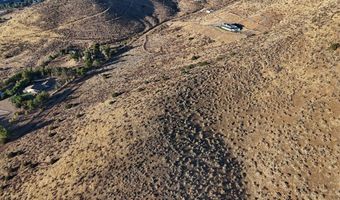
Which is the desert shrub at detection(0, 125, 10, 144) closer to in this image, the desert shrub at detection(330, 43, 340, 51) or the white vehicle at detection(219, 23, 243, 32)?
the desert shrub at detection(330, 43, 340, 51)

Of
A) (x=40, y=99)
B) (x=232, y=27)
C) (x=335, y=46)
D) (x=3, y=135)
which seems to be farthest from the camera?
(x=232, y=27)

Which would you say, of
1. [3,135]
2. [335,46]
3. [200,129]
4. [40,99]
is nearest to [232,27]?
[335,46]

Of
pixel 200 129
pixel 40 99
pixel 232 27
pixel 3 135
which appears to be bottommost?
pixel 40 99

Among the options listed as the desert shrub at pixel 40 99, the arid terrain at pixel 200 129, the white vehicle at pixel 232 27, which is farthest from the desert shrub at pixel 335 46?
the desert shrub at pixel 40 99

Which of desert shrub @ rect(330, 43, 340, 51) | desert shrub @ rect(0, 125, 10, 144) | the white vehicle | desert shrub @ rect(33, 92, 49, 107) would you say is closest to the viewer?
desert shrub @ rect(330, 43, 340, 51)

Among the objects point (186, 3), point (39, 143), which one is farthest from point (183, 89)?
point (186, 3)

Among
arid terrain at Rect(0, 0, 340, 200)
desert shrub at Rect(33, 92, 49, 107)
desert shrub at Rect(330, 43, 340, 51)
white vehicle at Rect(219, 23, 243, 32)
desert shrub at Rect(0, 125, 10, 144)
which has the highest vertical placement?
desert shrub at Rect(330, 43, 340, 51)

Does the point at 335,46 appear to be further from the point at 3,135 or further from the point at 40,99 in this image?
the point at 40,99

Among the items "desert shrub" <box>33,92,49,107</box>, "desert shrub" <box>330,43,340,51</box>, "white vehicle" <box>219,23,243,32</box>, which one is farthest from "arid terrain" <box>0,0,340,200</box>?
"white vehicle" <box>219,23,243,32</box>
